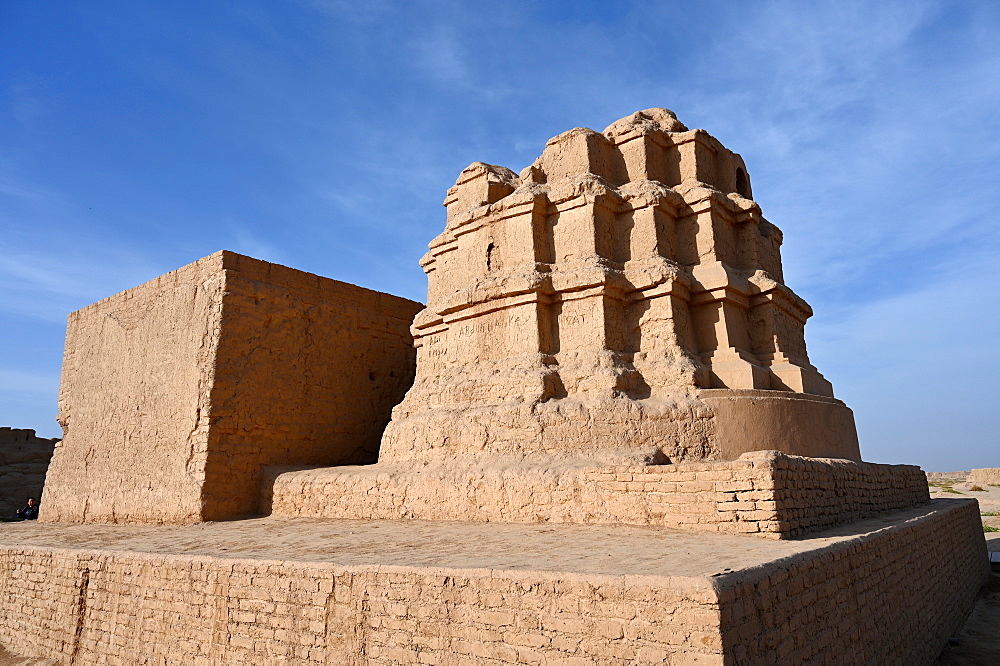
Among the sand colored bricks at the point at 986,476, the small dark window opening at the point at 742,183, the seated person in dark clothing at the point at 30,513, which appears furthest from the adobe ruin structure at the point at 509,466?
the sand colored bricks at the point at 986,476

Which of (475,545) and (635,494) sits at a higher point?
(635,494)

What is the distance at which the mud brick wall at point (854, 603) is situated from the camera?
10.3ft

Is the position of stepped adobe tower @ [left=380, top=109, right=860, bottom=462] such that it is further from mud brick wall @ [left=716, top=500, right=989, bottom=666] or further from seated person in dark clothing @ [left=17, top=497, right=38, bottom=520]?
seated person in dark clothing @ [left=17, top=497, right=38, bottom=520]

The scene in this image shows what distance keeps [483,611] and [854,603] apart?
248 centimetres

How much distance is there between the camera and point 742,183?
1023 centimetres

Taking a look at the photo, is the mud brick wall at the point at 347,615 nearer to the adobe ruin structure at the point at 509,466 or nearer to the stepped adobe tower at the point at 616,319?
the adobe ruin structure at the point at 509,466

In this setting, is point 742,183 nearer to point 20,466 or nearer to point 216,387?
point 216,387

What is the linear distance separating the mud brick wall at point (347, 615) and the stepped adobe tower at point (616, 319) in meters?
3.13

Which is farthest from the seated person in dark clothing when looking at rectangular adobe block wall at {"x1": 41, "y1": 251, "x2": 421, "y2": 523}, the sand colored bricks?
Answer: the sand colored bricks

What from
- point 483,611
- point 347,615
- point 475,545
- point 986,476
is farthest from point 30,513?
point 986,476

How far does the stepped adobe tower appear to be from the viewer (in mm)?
7023

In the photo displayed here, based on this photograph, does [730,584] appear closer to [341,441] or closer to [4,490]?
[341,441]

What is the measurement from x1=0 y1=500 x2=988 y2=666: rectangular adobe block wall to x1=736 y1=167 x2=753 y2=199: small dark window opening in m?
5.50

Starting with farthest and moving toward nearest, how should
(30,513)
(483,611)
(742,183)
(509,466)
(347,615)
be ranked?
(30,513) → (742,183) → (509,466) → (347,615) → (483,611)
